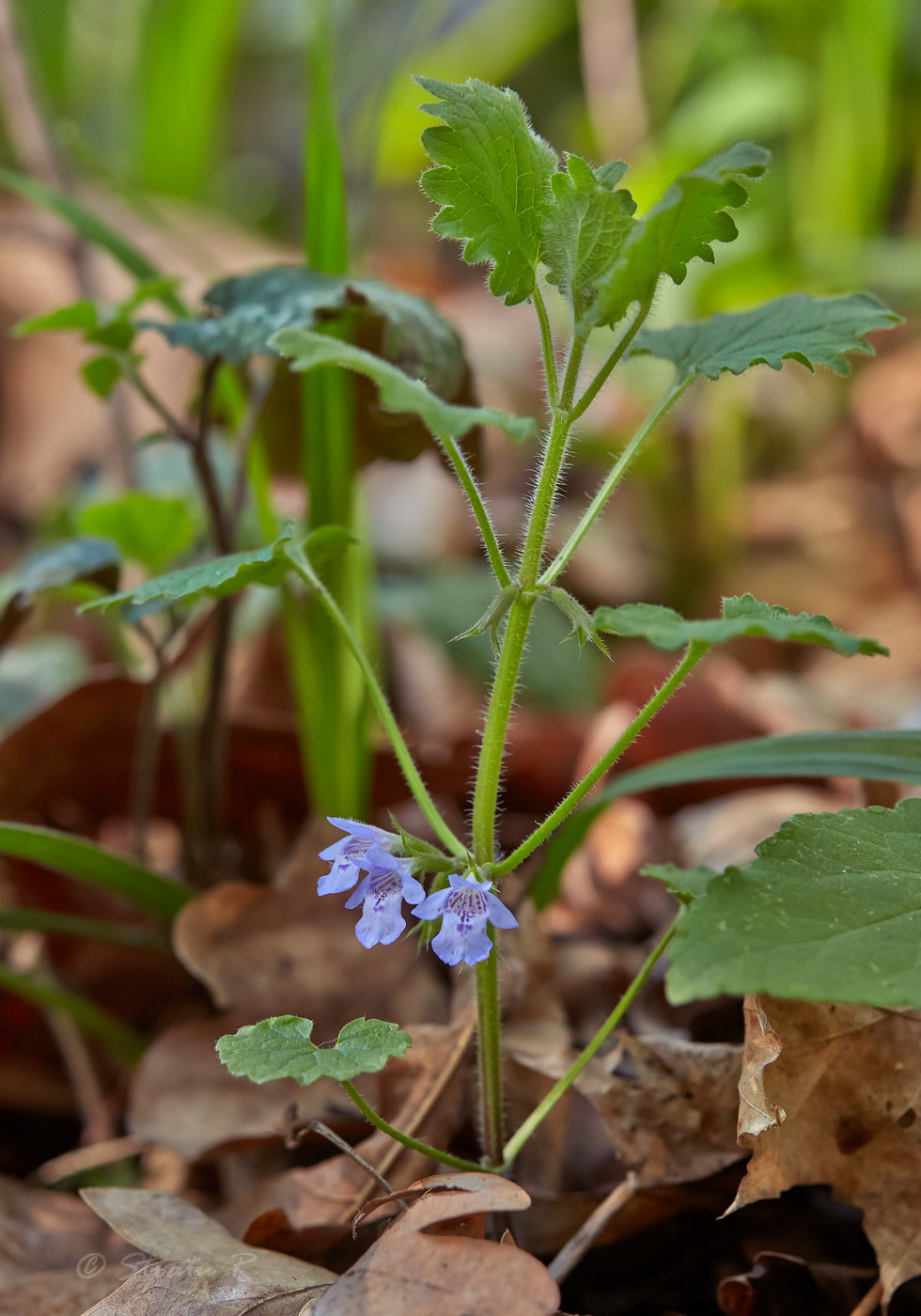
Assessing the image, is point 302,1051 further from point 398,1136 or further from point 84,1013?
point 84,1013

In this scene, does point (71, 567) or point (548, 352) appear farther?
point (71, 567)

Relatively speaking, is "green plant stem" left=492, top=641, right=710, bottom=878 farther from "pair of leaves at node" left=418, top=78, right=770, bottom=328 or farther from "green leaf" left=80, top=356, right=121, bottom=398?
"green leaf" left=80, top=356, right=121, bottom=398

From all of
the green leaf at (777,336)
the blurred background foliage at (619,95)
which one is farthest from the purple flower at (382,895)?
the blurred background foliage at (619,95)

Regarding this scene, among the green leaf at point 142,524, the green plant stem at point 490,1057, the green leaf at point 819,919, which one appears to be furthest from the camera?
the green leaf at point 142,524

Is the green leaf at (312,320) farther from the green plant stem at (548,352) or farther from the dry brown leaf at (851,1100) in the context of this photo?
the dry brown leaf at (851,1100)

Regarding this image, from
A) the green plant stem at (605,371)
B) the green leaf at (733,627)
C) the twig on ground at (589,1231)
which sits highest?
the green plant stem at (605,371)

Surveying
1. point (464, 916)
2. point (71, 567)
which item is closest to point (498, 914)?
point (464, 916)

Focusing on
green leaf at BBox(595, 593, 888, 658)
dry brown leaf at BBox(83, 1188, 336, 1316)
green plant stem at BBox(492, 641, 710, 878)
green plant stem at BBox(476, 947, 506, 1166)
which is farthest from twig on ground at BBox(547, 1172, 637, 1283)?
green leaf at BBox(595, 593, 888, 658)

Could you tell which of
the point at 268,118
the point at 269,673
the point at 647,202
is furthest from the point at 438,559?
the point at 268,118
